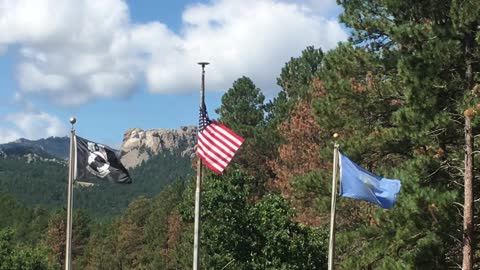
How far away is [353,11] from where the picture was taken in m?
22.6

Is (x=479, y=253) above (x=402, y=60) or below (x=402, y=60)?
below

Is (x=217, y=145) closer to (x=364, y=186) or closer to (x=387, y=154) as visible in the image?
(x=364, y=186)

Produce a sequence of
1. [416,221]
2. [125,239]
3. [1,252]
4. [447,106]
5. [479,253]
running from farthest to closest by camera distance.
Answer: [125,239] < [1,252] < [479,253] < [447,106] < [416,221]

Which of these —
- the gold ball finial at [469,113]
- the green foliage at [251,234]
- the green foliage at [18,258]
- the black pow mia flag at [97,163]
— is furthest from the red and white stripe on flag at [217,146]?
the green foliage at [18,258]

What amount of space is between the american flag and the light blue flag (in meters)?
2.30

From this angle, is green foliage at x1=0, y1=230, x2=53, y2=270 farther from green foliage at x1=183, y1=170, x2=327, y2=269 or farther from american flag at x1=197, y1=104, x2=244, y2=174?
american flag at x1=197, y1=104, x2=244, y2=174

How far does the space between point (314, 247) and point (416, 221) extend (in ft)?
32.4

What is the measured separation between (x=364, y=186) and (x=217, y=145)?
315 cm

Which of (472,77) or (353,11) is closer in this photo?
(472,77)

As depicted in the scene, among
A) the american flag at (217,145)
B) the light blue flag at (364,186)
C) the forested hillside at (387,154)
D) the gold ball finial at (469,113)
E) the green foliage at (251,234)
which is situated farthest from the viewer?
the green foliage at (251,234)

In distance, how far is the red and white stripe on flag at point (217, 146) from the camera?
52.3ft

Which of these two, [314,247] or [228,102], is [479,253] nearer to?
[314,247]

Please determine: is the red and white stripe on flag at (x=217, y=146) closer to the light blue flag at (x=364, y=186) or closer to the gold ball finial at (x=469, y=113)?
the light blue flag at (x=364, y=186)

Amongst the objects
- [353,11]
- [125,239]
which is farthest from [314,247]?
[125,239]
